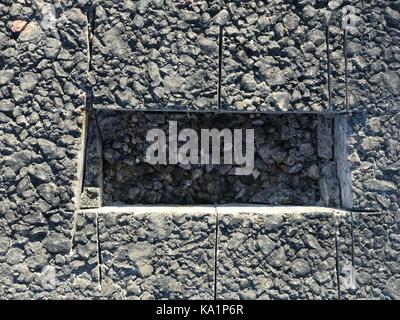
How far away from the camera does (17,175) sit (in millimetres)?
3518

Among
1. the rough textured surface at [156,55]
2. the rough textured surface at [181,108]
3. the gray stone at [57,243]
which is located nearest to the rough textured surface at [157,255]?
the rough textured surface at [181,108]

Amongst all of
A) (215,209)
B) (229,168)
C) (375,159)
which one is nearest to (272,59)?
(229,168)

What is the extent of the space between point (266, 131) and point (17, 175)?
5.29 ft

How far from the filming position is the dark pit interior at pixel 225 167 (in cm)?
372

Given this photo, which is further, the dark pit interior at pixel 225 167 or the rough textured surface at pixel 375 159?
the dark pit interior at pixel 225 167

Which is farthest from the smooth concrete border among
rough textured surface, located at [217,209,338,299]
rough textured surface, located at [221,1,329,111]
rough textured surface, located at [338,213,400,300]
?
rough textured surface, located at [221,1,329,111]

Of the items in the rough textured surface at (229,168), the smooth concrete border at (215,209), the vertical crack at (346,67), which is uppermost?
the vertical crack at (346,67)

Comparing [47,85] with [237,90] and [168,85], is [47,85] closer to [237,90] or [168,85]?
[168,85]

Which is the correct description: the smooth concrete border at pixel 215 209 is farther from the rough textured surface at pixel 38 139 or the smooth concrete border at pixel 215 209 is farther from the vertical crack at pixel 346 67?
the vertical crack at pixel 346 67

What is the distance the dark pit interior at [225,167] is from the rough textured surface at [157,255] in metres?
0.25

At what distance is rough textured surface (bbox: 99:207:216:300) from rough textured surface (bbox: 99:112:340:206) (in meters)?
0.26

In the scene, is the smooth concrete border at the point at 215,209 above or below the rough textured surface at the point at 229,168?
below

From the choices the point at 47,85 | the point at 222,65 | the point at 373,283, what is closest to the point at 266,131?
the point at 222,65

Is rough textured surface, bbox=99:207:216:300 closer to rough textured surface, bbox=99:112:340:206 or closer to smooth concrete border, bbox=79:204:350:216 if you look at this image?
smooth concrete border, bbox=79:204:350:216
